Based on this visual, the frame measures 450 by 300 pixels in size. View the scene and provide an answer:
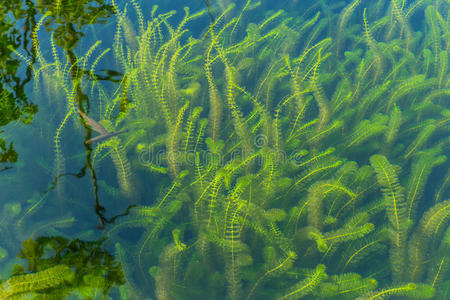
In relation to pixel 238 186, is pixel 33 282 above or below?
below

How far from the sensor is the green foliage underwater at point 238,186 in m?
1.47

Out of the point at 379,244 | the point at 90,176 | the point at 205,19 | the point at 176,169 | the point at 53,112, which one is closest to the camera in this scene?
the point at 379,244

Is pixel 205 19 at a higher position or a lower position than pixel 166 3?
lower

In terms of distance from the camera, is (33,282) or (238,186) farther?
(238,186)

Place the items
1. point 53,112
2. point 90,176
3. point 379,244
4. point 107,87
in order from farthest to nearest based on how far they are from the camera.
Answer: point 107,87, point 53,112, point 90,176, point 379,244

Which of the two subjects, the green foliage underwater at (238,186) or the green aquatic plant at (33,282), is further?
the green foliage underwater at (238,186)

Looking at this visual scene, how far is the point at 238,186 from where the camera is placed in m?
1.43

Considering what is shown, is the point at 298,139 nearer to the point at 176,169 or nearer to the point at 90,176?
the point at 176,169

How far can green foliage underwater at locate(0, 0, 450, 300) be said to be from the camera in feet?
4.84

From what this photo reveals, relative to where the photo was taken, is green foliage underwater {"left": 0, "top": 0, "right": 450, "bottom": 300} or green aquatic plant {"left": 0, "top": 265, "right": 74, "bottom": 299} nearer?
green aquatic plant {"left": 0, "top": 265, "right": 74, "bottom": 299}

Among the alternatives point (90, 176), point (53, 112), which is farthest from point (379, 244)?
point (53, 112)

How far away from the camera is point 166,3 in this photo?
10.1 feet

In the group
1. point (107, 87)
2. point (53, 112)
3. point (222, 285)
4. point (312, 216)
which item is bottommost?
point (222, 285)

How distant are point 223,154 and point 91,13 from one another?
1.12 metres
